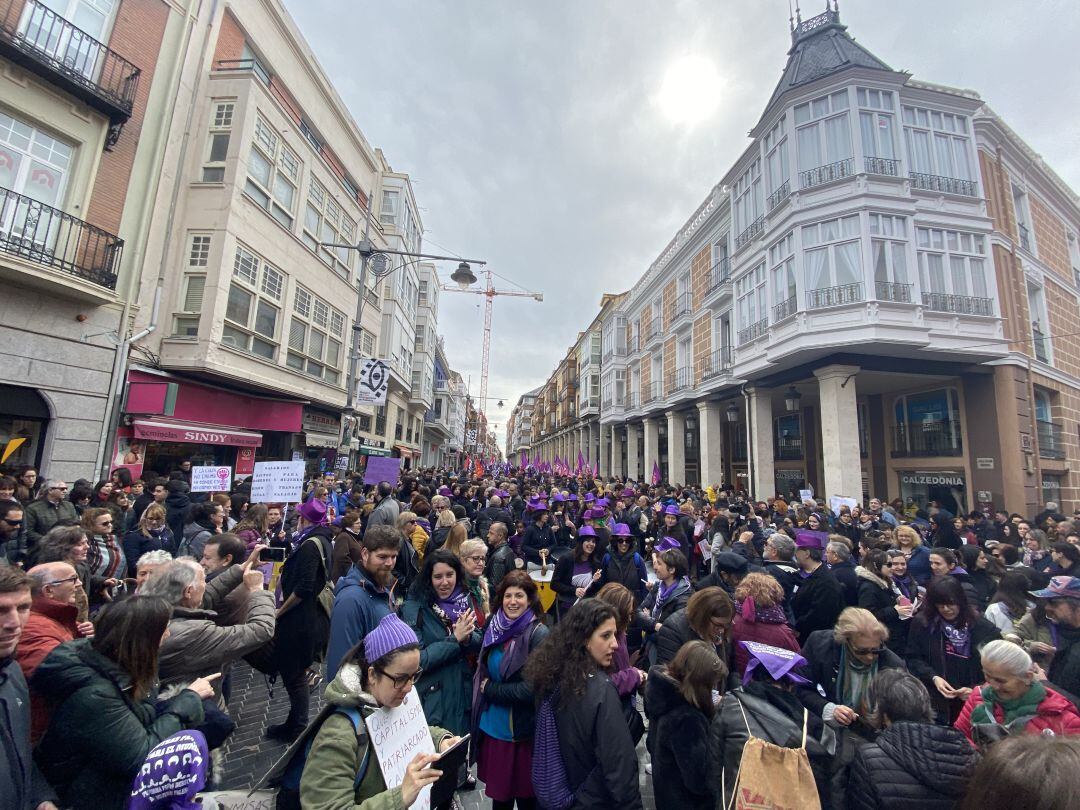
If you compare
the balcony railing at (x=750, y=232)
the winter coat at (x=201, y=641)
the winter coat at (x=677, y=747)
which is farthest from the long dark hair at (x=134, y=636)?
the balcony railing at (x=750, y=232)

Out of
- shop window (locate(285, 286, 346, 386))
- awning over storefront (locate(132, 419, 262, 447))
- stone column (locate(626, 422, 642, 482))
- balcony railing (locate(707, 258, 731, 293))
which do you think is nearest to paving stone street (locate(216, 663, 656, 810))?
awning over storefront (locate(132, 419, 262, 447))

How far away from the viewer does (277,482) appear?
7.57m

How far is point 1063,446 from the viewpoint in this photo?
54.8ft

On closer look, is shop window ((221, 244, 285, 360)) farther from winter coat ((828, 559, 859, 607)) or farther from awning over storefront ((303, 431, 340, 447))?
winter coat ((828, 559, 859, 607))

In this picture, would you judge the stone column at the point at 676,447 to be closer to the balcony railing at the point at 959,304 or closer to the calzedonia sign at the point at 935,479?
the calzedonia sign at the point at 935,479

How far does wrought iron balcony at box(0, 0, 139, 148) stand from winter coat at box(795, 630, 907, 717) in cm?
1483

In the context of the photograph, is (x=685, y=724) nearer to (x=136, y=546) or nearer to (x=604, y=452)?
(x=136, y=546)

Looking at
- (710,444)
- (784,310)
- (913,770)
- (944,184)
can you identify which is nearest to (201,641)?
(913,770)

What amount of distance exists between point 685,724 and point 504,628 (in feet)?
3.87

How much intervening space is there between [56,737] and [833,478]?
17.0m

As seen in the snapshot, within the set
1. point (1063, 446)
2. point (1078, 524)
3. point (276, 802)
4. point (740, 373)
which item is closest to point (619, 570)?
point (276, 802)

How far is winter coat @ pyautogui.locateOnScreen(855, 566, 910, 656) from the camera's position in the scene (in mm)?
4254

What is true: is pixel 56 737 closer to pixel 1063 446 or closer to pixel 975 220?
pixel 975 220

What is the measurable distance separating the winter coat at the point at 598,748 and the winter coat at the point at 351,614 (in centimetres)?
148
